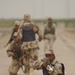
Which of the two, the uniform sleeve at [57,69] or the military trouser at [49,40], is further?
the military trouser at [49,40]

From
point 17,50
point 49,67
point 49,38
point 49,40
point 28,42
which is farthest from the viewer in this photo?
point 49,40

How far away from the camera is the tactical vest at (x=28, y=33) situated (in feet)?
36.5

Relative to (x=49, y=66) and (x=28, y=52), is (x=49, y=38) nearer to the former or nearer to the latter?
(x=28, y=52)

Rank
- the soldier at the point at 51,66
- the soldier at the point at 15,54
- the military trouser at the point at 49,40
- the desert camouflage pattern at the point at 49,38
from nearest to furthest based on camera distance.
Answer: the soldier at the point at 51,66 < the soldier at the point at 15,54 < the desert camouflage pattern at the point at 49,38 < the military trouser at the point at 49,40

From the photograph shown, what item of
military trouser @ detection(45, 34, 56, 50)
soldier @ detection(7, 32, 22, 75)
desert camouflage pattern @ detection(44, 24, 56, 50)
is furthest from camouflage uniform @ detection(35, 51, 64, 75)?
military trouser @ detection(45, 34, 56, 50)

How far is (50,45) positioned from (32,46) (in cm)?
803

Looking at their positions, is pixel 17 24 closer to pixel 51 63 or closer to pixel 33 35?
pixel 33 35

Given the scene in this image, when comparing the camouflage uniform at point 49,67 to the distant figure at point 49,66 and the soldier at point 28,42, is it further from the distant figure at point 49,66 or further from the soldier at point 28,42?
the soldier at point 28,42

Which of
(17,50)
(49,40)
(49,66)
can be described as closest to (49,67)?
(49,66)

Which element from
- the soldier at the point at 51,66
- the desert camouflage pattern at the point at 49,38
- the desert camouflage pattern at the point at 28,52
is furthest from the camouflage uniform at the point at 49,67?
the desert camouflage pattern at the point at 49,38

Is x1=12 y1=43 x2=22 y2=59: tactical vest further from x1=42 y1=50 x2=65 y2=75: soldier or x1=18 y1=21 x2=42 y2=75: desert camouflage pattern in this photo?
x1=42 y1=50 x2=65 y2=75: soldier

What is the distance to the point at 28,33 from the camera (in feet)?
36.5

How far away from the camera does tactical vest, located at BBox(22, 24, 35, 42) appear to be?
1112 centimetres

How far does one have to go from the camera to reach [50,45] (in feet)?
62.7
